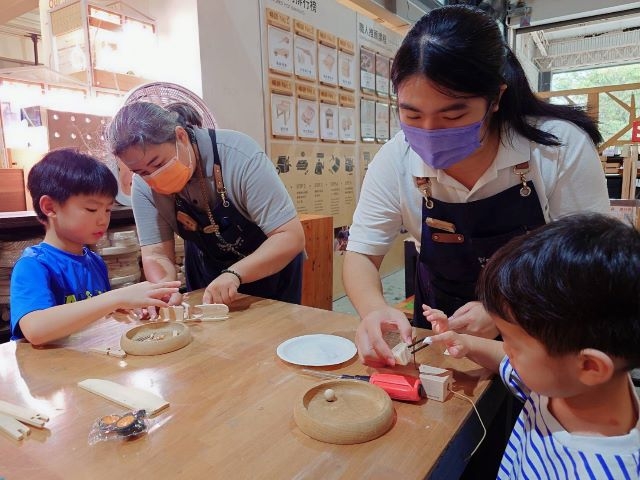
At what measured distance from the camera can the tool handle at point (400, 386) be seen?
89cm

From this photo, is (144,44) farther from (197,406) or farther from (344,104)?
(197,406)

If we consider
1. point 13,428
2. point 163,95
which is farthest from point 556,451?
point 163,95

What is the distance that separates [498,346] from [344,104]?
3.87 meters

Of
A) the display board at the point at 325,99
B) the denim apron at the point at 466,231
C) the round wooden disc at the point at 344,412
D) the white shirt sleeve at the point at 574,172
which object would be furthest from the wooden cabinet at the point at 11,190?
the white shirt sleeve at the point at 574,172

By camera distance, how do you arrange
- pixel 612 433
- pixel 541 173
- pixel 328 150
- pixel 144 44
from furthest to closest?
pixel 328 150
pixel 144 44
pixel 541 173
pixel 612 433

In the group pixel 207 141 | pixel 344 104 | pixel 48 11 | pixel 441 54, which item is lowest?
pixel 207 141

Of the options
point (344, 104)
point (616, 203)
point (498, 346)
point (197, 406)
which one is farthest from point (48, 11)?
point (616, 203)

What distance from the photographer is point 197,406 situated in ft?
2.91

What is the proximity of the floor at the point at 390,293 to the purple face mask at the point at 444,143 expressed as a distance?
285cm

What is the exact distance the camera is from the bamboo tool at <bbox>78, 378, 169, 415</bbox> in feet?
2.87

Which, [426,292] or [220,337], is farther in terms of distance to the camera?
[426,292]

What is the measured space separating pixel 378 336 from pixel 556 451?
0.43 metres

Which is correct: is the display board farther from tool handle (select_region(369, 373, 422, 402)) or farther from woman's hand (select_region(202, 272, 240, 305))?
tool handle (select_region(369, 373, 422, 402))

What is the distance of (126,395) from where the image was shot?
0.91 metres
